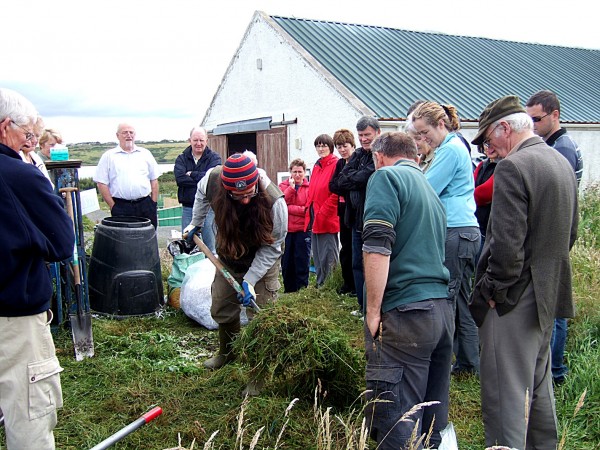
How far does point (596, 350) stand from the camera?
151 inches

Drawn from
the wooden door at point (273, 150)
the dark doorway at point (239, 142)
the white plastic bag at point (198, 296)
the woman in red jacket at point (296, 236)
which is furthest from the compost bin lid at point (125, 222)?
the dark doorway at point (239, 142)

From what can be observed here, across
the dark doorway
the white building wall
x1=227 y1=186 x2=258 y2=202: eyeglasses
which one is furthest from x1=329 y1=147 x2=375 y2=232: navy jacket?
the dark doorway

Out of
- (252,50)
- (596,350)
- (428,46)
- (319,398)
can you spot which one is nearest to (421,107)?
(319,398)

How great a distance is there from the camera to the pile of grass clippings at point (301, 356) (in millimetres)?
2740

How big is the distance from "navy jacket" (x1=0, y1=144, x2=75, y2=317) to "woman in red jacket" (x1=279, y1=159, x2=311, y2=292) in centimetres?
384

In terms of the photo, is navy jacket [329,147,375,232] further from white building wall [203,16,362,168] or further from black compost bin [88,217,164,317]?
white building wall [203,16,362,168]

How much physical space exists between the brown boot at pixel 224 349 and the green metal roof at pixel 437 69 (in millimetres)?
5367

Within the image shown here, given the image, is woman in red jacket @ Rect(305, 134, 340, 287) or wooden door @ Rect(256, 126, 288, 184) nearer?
woman in red jacket @ Rect(305, 134, 340, 287)

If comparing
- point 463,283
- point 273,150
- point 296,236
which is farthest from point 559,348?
point 273,150

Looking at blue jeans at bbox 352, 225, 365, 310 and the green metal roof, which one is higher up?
the green metal roof

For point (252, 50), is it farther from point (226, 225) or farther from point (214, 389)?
point (214, 389)

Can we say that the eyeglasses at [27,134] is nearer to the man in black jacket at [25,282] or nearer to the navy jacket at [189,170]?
the man in black jacket at [25,282]

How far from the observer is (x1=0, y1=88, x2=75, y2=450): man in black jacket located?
200 cm

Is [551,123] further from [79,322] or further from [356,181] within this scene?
[79,322]
